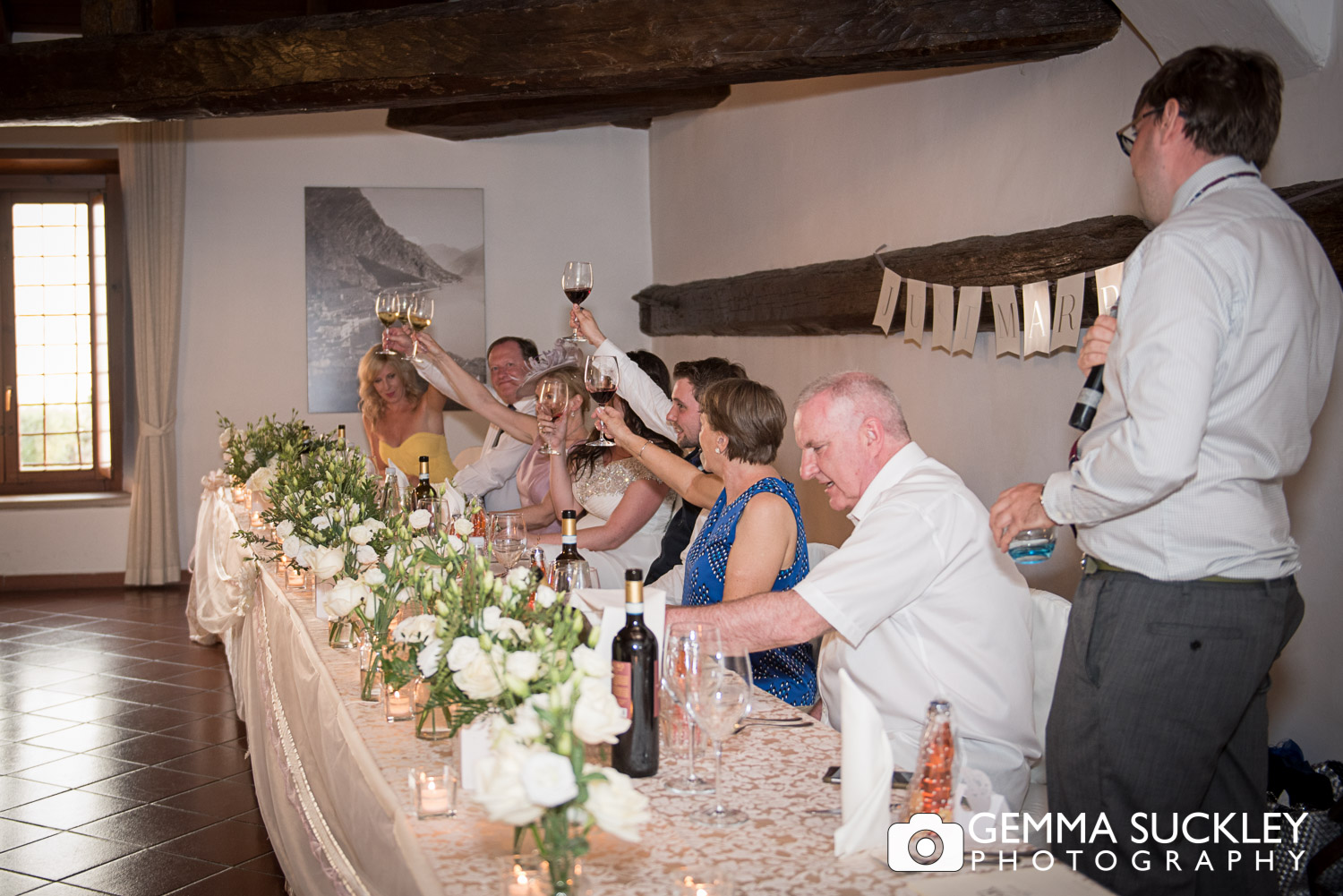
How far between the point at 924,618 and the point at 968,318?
2152 millimetres

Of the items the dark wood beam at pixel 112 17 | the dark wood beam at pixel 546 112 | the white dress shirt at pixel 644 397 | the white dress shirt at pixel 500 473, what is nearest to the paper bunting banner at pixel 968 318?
the white dress shirt at pixel 644 397

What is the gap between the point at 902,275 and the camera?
440cm

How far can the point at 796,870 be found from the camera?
126 cm

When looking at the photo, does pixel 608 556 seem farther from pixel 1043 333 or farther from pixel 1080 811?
pixel 1080 811

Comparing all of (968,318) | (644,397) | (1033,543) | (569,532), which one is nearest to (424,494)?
(644,397)

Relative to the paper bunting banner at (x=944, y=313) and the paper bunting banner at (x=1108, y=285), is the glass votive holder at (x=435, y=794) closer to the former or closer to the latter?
the paper bunting banner at (x=1108, y=285)

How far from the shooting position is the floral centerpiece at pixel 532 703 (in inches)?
42.4

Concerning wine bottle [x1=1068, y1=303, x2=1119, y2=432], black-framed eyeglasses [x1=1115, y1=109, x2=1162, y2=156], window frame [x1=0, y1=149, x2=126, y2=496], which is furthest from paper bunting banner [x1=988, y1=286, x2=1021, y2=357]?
window frame [x1=0, y1=149, x2=126, y2=496]

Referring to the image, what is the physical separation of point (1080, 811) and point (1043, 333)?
1.97 meters

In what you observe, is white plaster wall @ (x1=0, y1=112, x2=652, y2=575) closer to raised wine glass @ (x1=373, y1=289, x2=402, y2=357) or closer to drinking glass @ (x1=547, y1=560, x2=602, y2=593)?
raised wine glass @ (x1=373, y1=289, x2=402, y2=357)

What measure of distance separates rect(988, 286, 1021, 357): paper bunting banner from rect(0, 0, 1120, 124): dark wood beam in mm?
729

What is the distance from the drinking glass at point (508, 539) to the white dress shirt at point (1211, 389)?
3.80 ft

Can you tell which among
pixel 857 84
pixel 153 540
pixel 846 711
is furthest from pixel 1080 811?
pixel 153 540

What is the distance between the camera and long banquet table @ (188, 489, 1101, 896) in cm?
125
